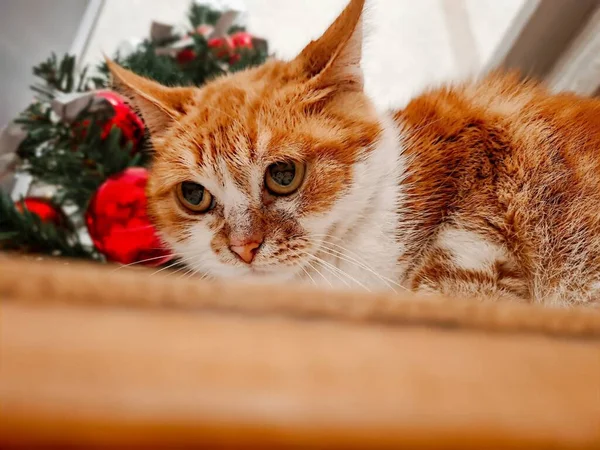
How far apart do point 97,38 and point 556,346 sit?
1.89 m

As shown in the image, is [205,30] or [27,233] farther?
[205,30]

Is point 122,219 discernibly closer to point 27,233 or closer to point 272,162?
point 27,233

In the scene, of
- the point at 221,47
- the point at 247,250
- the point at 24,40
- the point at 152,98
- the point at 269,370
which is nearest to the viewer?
the point at 269,370

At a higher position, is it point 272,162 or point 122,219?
point 272,162

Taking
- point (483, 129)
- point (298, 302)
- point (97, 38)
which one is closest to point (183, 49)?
point (97, 38)

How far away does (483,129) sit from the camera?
0.68m

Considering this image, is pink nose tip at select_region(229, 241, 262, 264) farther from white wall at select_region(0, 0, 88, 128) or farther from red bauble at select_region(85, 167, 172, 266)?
white wall at select_region(0, 0, 88, 128)

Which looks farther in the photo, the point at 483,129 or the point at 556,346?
the point at 483,129

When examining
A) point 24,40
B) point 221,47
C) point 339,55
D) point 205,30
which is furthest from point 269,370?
point 24,40

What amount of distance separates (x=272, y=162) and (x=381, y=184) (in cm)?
20

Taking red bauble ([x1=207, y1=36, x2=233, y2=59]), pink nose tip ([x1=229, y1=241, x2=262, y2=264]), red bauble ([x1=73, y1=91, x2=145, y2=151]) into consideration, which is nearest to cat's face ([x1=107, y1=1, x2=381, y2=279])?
pink nose tip ([x1=229, y1=241, x2=262, y2=264])

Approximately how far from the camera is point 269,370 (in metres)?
0.18

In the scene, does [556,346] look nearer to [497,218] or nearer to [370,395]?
[370,395]

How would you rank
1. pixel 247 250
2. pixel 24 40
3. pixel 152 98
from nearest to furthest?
pixel 247 250 → pixel 152 98 → pixel 24 40
